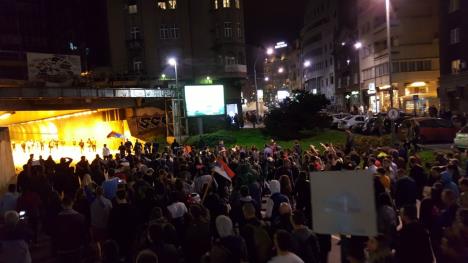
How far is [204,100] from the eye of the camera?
3862 centimetres

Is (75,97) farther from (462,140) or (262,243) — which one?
(262,243)

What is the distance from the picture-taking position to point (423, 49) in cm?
5597

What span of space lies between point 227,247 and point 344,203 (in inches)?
86.5

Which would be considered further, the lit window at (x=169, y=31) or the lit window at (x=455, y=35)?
the lit window at (x=169, y=31)

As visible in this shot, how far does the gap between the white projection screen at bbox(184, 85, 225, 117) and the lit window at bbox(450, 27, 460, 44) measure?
74.6 ft

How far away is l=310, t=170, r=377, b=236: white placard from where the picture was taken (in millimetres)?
5184

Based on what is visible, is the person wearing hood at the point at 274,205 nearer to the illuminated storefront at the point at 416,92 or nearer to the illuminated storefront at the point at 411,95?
the illuminated storefront at the point at 411,95

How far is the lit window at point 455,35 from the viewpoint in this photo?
144ft

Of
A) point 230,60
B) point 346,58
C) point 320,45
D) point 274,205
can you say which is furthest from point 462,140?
point 320,45

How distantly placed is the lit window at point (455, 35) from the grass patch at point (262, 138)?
16876 mm

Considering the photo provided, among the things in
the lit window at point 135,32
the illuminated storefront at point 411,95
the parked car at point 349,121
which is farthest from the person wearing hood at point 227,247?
the lit window at point 135,32

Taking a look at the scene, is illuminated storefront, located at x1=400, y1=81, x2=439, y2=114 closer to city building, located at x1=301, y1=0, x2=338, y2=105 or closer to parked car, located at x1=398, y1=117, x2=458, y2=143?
parked car, located at x1=398, y1=117, x2=458, y2=143

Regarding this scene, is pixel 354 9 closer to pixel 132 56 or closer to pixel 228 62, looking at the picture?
pixel 228 62

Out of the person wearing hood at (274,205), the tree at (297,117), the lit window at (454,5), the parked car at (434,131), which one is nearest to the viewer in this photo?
the person wearing hood at (274,205)
